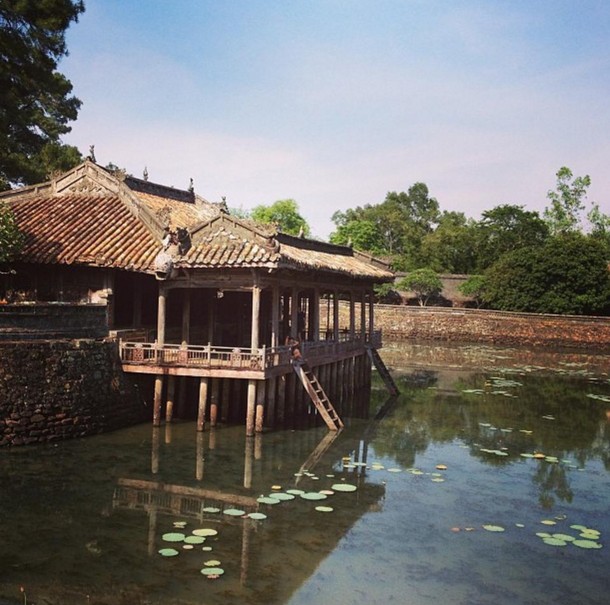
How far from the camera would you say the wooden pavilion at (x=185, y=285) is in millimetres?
18188

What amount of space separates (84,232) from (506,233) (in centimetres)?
5195

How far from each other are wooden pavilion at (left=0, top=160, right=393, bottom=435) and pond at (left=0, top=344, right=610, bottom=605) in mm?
1535

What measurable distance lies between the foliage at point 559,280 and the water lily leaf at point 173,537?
46607mm

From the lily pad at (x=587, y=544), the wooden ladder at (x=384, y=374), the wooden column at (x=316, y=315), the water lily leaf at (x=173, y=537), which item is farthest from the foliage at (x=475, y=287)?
the water lily leaf at (x=173, y=537)

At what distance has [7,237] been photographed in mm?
18266

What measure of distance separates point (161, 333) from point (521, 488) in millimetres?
10360

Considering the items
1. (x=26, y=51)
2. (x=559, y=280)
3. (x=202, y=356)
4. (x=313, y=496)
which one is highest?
(x=26, y=51)

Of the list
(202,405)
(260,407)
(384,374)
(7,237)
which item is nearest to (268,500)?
(260,407)

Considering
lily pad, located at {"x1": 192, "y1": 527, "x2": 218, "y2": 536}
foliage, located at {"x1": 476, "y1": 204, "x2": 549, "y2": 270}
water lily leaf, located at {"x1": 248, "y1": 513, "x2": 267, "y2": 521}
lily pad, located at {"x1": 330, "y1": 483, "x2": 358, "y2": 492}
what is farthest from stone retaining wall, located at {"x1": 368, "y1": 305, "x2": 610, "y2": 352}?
lily pad, located at {"x1": 192, "y1": 527, "x2": 218, "y2": 536}

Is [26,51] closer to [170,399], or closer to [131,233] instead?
[131,233]

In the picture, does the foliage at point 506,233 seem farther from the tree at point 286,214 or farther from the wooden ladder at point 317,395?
the wooden ladder at point 317,395

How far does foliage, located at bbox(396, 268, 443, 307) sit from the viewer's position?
5900 cm

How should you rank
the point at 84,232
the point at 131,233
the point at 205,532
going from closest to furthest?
the point at 205,532
the point at 84,232
the point at 131,233

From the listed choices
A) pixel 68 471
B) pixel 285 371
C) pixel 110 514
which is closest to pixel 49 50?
pixel 285 371
